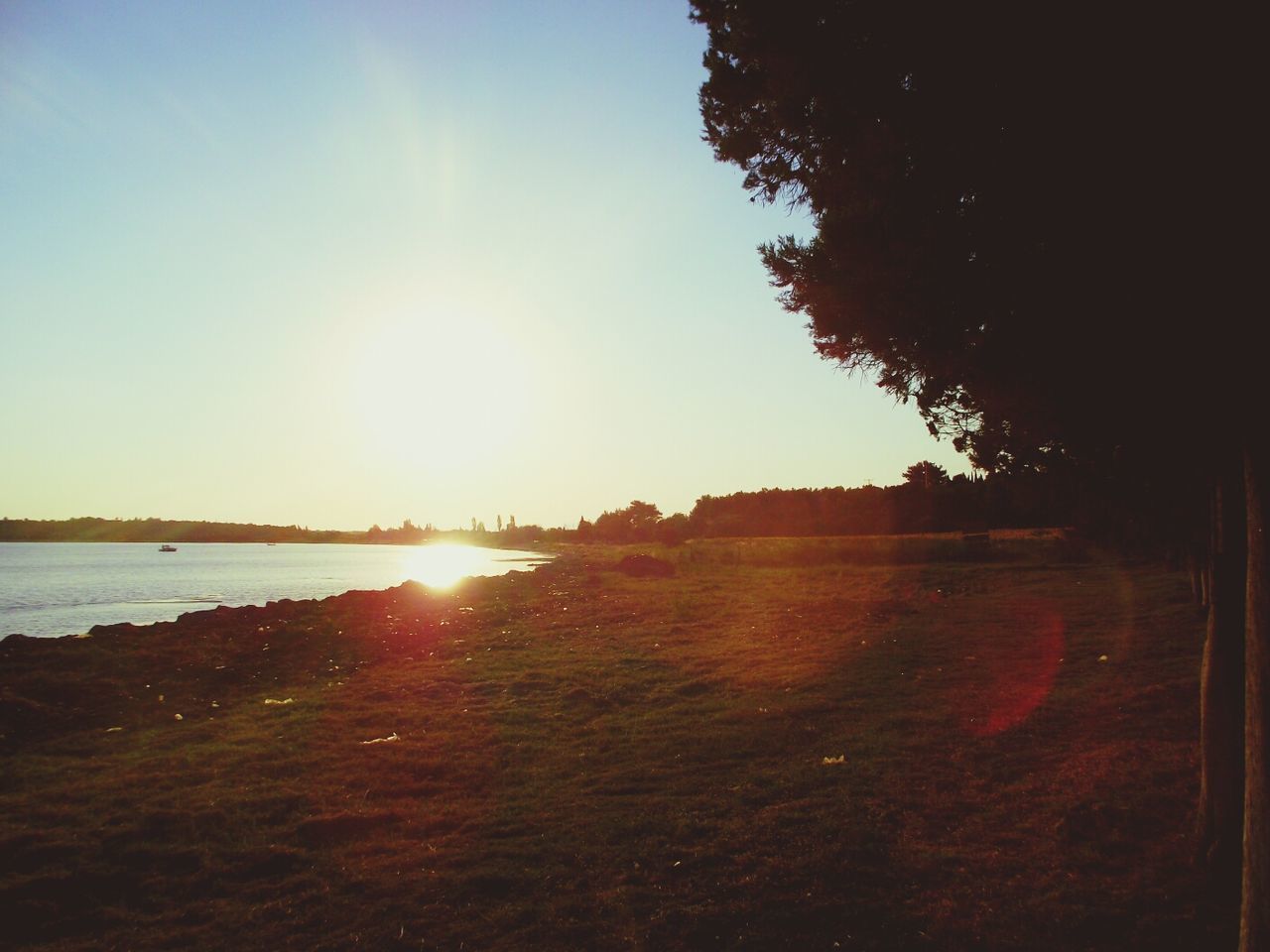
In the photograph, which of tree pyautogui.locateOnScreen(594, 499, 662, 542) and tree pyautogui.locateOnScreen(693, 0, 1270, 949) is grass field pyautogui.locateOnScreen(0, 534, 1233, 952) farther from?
tree pyautogui.locateOnScreen(594, 499, 662, 542)

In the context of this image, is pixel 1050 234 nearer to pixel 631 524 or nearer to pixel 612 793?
pixel 612 793

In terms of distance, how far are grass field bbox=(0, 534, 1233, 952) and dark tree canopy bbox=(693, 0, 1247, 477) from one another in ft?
11.5

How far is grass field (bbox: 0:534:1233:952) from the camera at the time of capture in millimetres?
5039

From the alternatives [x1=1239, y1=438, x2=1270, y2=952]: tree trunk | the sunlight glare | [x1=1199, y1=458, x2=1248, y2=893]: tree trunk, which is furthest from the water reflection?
[x1=1239, y1=438, x2=1270, y2=952]: tree trunk

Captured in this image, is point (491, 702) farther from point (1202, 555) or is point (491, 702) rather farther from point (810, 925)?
point (1202, 555)

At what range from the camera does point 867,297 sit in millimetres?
5809

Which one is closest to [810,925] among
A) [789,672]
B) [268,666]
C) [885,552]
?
[789,672]

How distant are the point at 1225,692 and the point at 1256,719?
1971mm

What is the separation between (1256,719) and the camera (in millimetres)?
4242

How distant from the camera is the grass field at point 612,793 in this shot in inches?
198

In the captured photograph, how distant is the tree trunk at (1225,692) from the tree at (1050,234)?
2 cm

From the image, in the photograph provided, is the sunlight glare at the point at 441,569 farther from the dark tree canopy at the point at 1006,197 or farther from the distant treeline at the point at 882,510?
the dark tree canopy at the point at 1006,197

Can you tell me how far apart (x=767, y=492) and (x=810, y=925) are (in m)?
89.0

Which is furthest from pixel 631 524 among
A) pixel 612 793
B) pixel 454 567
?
pixel 612 793
